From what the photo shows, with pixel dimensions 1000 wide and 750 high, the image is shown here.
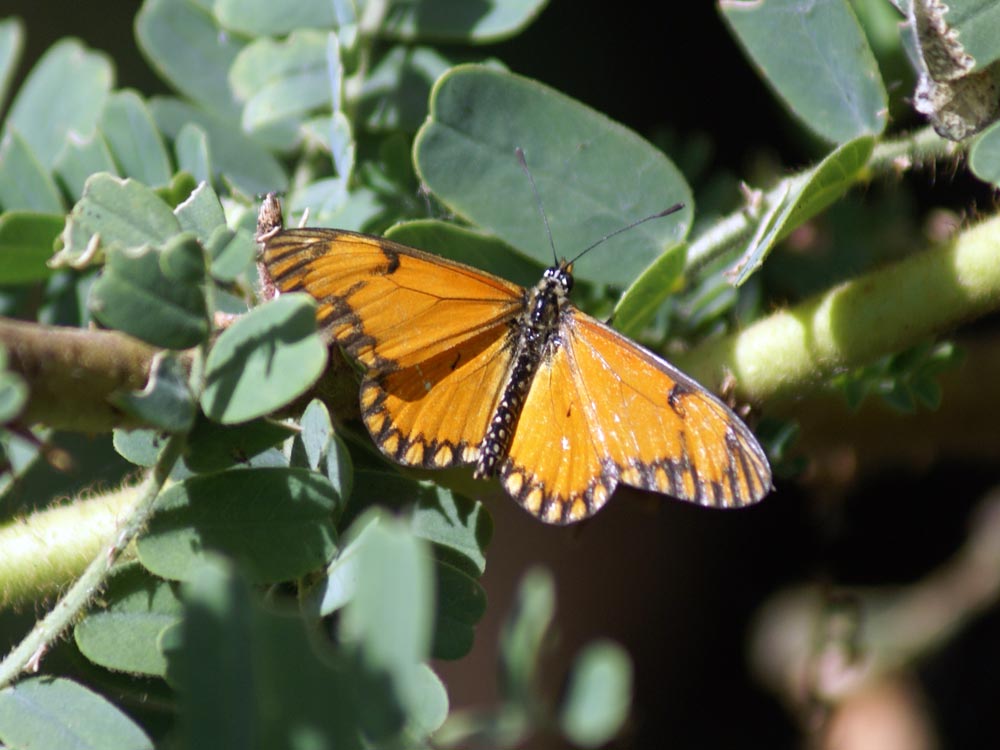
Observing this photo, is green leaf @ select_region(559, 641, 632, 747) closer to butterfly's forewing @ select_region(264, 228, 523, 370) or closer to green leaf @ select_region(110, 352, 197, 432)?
butterfly's forewing @ select_region(264, 228, 523, 370)

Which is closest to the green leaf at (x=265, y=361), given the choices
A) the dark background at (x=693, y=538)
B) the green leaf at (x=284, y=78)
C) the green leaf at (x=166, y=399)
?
the green leaf at (x=166, y=399)

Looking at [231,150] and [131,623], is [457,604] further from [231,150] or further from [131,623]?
[231,150]

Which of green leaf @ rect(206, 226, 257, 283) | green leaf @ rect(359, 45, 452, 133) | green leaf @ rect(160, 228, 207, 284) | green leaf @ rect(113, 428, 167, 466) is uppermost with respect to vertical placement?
green leaf @ rect(359, 45, 452, 133)

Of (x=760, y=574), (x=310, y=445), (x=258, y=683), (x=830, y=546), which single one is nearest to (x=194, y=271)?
(x=310, y=445)

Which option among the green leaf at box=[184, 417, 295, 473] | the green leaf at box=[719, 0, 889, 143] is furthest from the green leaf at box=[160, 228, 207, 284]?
the green leaf at box=[719, 0, 889, 143]

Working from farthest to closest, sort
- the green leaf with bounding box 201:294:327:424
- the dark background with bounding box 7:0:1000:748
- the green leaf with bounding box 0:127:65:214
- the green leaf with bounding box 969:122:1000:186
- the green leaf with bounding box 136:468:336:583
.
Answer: the dark background with bounding box 7:0:1000:748 → the green leaf with bounding box 0:127:65:214 → the green leaf with bounding box 969:122:1000:186 → the green leaf with bounding box 136:468:336:583 → the green leaf with bounding box 201:294:327:424

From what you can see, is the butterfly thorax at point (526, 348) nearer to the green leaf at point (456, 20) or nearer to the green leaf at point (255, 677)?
the green leaf at point (456, 20)

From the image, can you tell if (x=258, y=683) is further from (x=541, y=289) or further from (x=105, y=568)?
(x=541, y=289)
